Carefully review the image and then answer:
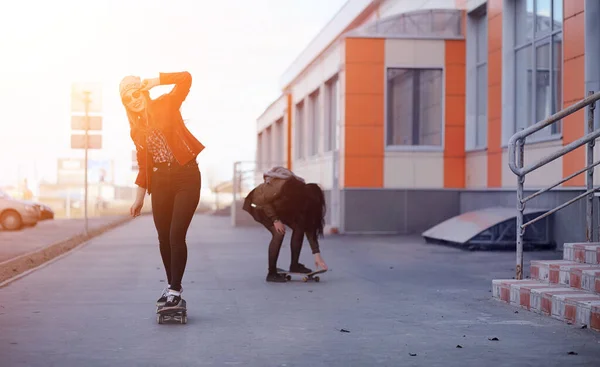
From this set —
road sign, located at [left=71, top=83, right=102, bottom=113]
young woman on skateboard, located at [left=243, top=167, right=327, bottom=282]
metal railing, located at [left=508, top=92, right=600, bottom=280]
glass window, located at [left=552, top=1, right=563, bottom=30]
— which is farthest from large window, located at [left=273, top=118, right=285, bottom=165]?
metal railing, located at [left=508, top=92, right=600, bottom=280]

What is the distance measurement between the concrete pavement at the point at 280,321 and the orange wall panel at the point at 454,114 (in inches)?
382

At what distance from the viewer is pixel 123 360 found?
18.4 ft

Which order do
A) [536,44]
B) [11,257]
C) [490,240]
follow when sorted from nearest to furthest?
[11,257], [490,240], [536,44]

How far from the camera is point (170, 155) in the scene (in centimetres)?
729

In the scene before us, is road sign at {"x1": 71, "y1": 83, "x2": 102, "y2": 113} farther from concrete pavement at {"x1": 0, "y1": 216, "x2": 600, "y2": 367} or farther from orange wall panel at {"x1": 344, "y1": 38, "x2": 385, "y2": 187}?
concrete pavement at {"x1": 0, "y1": 216, "x2": 600, "y2": 367}

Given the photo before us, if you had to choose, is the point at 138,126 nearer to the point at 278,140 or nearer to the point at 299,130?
the point at 299,130

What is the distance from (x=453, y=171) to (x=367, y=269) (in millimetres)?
10586

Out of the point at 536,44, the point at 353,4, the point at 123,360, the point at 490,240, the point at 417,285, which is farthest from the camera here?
the point at 353,4

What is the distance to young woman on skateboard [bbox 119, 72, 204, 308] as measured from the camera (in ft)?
23.8

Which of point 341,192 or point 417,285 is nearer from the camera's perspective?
point 417,285

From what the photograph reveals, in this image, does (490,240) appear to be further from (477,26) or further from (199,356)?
(199,356)

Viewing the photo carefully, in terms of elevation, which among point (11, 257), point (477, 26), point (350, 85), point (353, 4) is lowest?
point (11, 257)

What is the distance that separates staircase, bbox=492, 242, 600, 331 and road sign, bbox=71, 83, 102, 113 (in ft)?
53.5

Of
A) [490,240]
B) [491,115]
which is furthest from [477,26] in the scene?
[490,240]
